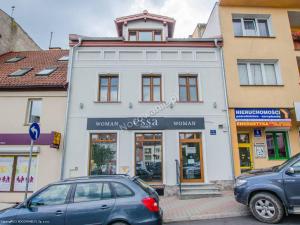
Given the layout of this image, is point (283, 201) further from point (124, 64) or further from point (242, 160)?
point (124, 64)

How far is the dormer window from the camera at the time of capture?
1291 cm

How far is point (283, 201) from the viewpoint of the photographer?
5.94 meters

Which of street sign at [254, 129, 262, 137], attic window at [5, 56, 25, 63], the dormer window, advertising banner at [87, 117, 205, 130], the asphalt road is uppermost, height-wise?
the dormer window

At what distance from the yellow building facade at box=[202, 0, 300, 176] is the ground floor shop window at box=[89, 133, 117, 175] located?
A: 5.86 m

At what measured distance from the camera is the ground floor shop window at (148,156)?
34.9 feet

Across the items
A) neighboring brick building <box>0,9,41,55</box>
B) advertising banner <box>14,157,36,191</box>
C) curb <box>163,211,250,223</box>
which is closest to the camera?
curb <box>163,211,250,223</box>

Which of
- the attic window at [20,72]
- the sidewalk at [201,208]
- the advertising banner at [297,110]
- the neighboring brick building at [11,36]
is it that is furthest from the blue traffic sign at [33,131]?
the neighboring brick building at [11,36]

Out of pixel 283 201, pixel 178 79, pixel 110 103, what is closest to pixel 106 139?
pixel 110 103

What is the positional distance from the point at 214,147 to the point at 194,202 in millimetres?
3157

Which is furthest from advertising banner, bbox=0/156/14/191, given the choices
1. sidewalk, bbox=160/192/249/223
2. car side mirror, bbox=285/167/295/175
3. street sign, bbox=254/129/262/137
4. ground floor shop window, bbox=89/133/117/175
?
street sign, bbox=254/129/262/137

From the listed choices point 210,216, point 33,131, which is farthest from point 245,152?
point 33,131

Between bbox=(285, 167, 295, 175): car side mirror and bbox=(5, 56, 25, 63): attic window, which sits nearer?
bbox=(285, 167, 295, 175): car side mirror

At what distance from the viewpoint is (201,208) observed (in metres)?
7.71

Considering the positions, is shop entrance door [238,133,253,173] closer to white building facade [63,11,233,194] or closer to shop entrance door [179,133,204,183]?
white building facade [63,11,233,194]
